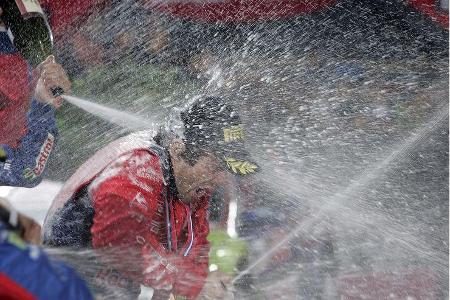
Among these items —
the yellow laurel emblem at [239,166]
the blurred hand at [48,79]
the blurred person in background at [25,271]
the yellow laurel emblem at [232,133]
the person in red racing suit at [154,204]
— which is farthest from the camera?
the blurred hand at [48,79]

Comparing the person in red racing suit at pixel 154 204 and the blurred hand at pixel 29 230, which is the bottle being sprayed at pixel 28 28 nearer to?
the person in red racing suit at pixel 154 204

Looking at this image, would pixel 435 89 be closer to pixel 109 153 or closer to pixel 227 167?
pixel 227 167

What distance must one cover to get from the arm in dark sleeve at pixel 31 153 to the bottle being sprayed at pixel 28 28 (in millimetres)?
261

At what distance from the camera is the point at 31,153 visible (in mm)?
3260

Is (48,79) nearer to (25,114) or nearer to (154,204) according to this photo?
(25,114)

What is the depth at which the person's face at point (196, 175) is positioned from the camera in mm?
2104

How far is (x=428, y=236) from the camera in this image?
9.84 feet

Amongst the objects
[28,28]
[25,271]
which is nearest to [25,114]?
[28,28]

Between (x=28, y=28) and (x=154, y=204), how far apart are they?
1764 mm

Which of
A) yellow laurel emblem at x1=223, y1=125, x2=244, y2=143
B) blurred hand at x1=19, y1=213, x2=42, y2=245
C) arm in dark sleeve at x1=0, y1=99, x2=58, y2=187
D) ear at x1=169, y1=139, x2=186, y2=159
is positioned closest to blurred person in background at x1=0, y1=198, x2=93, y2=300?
blurred hand at x1=19, y1=213, x2=42, y2=245

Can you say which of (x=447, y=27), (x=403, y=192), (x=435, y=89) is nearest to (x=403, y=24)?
(x=447, y=27)

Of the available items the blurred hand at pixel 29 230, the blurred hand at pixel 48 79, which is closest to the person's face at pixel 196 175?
the blurred hand at pixel 29 230

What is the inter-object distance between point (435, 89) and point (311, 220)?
5.45 feet

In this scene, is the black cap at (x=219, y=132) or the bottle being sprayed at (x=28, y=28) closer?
the black cap at (x=219, y=132)
